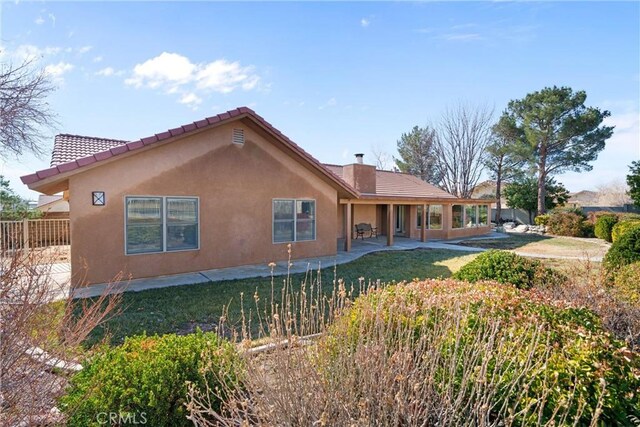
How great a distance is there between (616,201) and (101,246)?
204 ft

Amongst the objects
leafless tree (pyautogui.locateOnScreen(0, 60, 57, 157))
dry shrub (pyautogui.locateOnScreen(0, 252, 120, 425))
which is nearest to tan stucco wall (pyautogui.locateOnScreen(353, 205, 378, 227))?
leafless tree (pyautogui.locateOnScreen(0, 60, 57, 157))

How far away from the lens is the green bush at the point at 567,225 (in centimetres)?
2516

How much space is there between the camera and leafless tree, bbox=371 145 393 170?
45.4 metres

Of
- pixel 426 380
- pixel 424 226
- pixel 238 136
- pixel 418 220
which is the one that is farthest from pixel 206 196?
pixel 418 220

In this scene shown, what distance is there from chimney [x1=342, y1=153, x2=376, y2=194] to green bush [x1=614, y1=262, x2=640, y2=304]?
13104 mm

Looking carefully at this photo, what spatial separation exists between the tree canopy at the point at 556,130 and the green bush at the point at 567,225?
7.59m

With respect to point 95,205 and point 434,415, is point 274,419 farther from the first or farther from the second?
point 95,205

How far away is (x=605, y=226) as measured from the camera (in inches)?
885

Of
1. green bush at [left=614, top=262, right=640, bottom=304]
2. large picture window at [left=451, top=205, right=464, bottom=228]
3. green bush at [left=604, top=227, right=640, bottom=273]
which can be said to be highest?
large picture window at [left=451, top=205, right=464, bottom=228]

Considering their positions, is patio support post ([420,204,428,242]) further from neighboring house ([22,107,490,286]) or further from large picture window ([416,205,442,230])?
neighboring house ([22,107,490,286])

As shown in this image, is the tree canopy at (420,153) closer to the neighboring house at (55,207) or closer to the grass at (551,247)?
the grass at (551,247)

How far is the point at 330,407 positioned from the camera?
2.36 meters

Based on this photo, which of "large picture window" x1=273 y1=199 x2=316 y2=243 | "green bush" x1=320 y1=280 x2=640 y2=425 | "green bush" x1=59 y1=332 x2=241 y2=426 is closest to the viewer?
"green bush" x1=320 y1=280 x2=640 y2=425

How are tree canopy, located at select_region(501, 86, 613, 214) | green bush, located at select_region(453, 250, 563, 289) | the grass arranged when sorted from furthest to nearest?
tree canopy, located at select_region(501, 86, 613, 214), the grass, green bush, located at select_region(453, 250, 563, 289)
